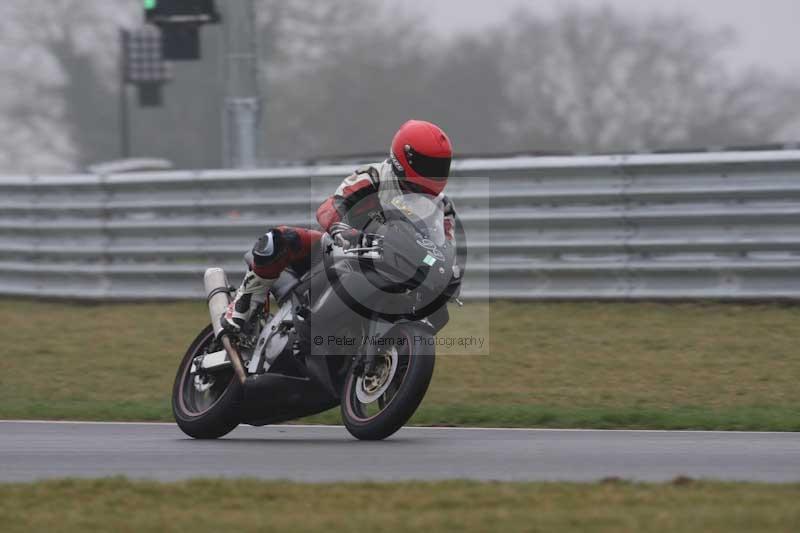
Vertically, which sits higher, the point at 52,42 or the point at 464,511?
the point at 52,42

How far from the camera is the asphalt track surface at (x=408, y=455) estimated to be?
646 centimetres

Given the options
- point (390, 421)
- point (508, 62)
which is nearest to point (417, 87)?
point (508, 62)

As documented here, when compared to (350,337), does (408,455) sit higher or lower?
lower

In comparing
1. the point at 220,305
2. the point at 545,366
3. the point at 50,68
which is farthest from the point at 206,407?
the point at 50,68

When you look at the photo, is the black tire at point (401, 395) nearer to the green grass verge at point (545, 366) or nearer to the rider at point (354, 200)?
the rider at point (354, 200)

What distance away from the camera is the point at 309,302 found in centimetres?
766

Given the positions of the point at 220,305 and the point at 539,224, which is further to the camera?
the point at 539,224

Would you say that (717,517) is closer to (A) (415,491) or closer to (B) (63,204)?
(A) (415,491)

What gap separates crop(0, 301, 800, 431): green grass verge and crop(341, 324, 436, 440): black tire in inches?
65.8

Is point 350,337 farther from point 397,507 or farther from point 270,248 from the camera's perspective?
point 397,507

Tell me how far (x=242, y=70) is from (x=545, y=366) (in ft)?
18.2

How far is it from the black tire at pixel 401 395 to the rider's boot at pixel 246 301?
0.84m

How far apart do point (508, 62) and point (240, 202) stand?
22545mm

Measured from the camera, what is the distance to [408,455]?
702cm
